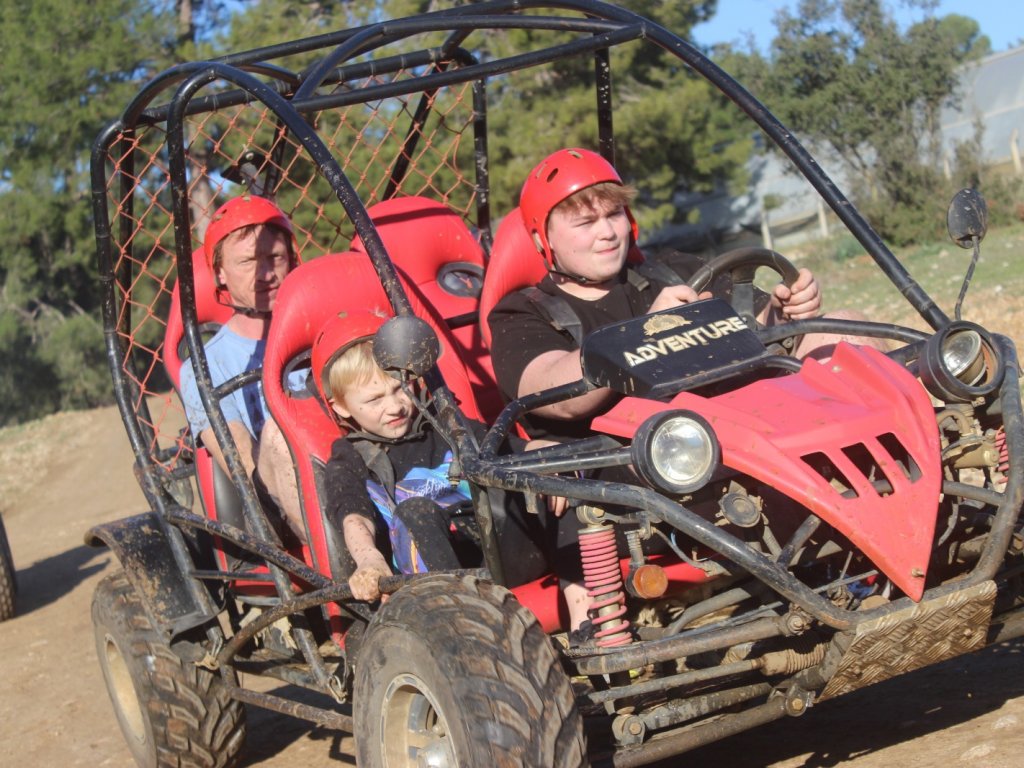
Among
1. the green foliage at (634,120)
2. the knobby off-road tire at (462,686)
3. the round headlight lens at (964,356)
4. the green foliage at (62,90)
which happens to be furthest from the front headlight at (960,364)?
the green foliage at (62,90)

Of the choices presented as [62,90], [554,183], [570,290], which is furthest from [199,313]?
[62,90]

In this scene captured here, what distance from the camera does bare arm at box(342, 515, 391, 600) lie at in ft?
12.8

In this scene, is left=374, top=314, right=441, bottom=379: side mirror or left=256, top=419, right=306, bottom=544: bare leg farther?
left=256, top=419, right=306, bottom=544: bare leg

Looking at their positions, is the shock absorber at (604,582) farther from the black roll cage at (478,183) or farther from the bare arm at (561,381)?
the bare arm at (561,381)

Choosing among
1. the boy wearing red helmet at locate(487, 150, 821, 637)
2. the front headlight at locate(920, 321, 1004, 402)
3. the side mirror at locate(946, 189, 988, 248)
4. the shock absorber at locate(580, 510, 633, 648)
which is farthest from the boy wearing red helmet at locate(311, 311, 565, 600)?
the side mirror at locate(946, 189, 988, 248)

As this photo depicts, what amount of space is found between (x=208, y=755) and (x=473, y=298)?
2149mm

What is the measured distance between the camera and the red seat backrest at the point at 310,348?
4684mm

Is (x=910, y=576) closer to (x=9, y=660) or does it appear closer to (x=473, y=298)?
(x=473, y=298)

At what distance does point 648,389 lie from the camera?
12.2 feet

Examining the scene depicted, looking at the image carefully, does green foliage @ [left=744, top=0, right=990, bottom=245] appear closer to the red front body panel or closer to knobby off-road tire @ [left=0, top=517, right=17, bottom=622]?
knobby off-road tire @ [left=0, top=517, right=17, bottom=622]

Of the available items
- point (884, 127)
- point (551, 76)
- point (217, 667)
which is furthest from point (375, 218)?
point (884, 127)

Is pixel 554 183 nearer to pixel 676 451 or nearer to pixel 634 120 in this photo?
pixel 676 451

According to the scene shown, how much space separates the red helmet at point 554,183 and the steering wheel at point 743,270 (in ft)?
1.11

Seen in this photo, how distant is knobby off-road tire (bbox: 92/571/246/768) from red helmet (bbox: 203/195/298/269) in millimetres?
1491
